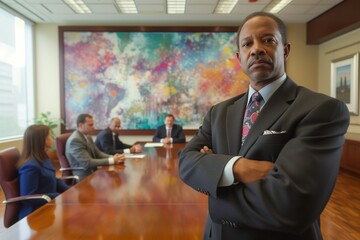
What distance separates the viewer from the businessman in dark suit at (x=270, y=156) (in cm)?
77

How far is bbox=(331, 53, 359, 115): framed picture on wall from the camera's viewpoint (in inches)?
210

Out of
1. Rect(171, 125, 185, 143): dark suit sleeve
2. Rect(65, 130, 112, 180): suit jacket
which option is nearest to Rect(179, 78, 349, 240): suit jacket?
Rect(65, 130, 112, 180): suit jacket

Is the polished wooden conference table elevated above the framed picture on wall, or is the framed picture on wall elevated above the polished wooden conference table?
the framed picture on wall

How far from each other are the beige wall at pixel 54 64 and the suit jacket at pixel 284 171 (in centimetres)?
580

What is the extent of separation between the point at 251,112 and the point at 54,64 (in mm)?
6443

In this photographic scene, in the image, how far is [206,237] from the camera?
1.04 m

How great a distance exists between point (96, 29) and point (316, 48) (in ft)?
17.1

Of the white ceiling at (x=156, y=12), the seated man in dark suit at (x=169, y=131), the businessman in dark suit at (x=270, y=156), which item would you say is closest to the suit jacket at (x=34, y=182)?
the businessman in dark suit at (x=270, y=156)

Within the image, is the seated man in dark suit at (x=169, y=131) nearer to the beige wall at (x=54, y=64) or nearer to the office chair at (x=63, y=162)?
the beige wall at (x=54, y=64)

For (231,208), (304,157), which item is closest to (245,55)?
(304,157)

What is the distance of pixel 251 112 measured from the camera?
101cm

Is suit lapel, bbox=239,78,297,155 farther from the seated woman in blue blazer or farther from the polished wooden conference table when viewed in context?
the seated woman in blue blazer

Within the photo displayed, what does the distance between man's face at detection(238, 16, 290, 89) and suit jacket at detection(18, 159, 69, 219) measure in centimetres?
187

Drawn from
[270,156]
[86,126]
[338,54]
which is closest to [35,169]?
[86,126]
